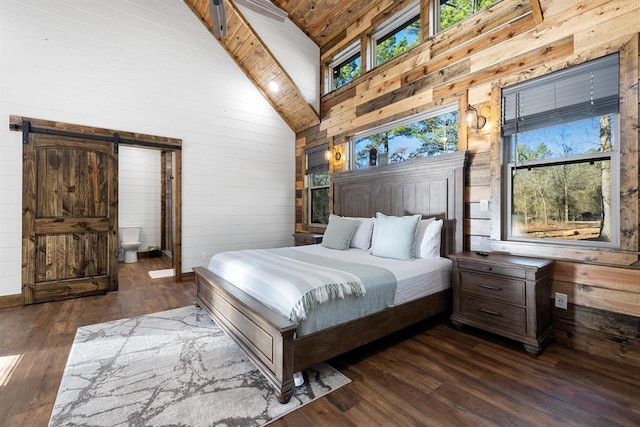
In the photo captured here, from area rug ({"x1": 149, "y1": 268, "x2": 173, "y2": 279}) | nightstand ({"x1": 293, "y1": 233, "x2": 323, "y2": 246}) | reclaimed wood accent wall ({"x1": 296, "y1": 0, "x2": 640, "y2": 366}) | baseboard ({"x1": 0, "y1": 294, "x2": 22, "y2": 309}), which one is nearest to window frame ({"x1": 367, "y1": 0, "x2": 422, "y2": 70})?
reclaimed wood accent wall ({"x1": 296, "y1": 0, "x2": 640, "y2": 366})

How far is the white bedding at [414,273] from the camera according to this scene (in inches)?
99.8

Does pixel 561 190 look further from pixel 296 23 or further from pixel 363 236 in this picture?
pixel 296 23

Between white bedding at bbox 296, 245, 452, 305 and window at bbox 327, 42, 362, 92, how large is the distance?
10.6 ft

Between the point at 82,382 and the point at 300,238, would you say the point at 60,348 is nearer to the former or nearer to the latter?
the point at 82,382

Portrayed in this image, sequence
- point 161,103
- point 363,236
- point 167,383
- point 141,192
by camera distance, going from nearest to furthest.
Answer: point 167,383 < point 363,236 < point 161,103 < point 141,192

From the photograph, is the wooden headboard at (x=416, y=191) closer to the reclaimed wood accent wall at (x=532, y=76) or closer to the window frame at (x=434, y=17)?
the reclaimed wood accent wall at (x=532, y=76)

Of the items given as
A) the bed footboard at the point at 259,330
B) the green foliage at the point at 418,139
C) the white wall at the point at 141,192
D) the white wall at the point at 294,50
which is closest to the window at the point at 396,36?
the green foliage at the point at 418,139

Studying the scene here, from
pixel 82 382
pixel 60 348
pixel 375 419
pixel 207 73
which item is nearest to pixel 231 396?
pixel 375 419

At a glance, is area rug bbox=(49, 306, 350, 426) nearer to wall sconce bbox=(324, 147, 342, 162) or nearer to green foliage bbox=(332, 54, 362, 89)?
wall sconce bbox=(324, 147, 342, 162)

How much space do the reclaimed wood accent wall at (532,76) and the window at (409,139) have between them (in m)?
0.15

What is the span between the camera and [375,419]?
1646 millimetres

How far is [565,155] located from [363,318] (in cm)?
231

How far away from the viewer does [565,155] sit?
2619mm

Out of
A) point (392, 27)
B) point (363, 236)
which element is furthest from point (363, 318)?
point (392, 27)
